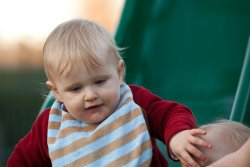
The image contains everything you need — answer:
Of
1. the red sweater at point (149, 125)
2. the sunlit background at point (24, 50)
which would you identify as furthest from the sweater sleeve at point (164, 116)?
the sunlit background at point (24, 50)

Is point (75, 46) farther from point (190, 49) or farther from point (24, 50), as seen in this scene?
point (24, 50)

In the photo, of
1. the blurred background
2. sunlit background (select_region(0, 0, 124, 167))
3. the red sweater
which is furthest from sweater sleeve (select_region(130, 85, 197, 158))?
sunlit background (select_region(0, 0, 124, 167))

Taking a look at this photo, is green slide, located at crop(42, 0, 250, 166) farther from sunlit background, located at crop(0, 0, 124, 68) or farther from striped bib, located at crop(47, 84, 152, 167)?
sunlit background, located at crop(0, 0, 124, 68)

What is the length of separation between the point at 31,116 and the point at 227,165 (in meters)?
4.35

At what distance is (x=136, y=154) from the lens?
1.33 metres

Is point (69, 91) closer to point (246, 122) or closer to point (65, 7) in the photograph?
point (246, 122)

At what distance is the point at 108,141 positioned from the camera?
1368mm

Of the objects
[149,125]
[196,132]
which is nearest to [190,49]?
[149,125]

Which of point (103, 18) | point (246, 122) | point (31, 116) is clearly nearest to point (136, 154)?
point (246, 122)

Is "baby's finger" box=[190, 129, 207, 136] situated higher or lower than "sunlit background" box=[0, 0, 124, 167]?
higher

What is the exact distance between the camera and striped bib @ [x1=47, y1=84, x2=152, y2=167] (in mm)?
1340

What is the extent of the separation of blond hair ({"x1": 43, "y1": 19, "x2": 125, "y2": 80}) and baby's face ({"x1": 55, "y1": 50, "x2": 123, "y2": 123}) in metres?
0.02

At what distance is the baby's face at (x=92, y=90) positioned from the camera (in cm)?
131

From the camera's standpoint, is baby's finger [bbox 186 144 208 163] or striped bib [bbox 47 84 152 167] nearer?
baby's finger [bbox 186 144 208 163]
